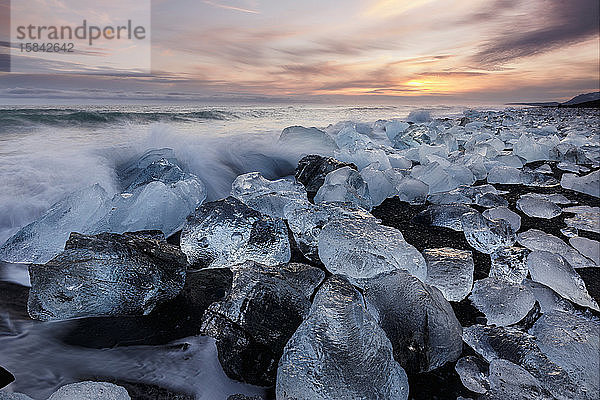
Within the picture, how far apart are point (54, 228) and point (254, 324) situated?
128cm

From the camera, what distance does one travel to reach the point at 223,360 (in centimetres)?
95

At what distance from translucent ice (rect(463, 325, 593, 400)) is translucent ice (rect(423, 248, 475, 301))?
0.66 ft

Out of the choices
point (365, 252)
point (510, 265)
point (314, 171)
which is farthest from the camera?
point (314, 171)

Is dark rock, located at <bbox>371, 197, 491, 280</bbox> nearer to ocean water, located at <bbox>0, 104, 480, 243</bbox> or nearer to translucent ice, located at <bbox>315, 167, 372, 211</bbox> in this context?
translucent ice, located at <bbox>315, 167, 372, 211</bbox>

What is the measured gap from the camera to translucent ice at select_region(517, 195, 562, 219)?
6.91 ft

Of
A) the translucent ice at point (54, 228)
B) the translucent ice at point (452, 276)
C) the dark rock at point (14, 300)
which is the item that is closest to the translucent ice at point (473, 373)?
the translucent ice at point (452, 276)

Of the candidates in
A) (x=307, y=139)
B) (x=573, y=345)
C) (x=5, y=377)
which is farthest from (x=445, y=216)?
(x=307, y=139)

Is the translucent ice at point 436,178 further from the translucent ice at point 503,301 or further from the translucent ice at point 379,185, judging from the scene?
the translucent ice at point 503,301

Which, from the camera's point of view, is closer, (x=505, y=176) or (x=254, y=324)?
(x=254, y=324)

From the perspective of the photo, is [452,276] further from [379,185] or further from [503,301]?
[379,185]

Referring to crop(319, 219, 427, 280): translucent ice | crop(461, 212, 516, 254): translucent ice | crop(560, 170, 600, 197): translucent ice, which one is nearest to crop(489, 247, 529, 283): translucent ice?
crop(461, 212, 516, 254): translucent ice

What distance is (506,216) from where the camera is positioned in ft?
6.61

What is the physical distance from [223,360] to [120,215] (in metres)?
1.25

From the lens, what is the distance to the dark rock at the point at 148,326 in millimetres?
1086
